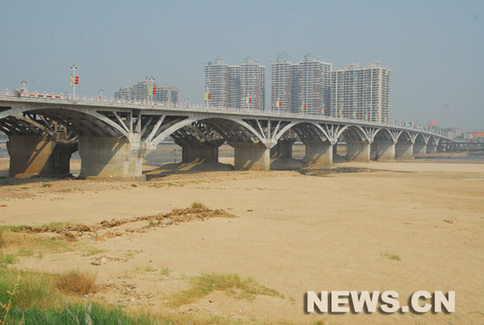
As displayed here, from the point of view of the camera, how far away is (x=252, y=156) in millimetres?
69750

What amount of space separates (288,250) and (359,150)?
9304cm

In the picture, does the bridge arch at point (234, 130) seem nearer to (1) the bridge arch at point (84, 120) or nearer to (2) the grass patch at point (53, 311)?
(1) the bridge arch at point (84, 120)

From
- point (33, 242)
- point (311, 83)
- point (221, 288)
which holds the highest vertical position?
point (311, 83)

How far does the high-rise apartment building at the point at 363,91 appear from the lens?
169625 mm

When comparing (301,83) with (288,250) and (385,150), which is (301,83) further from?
(288,250)

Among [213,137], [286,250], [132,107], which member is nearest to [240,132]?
[213,137]

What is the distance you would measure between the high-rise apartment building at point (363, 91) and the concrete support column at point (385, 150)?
48.3m

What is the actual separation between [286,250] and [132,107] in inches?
1303

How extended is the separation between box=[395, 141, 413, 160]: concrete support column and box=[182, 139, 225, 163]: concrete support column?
78.0 m

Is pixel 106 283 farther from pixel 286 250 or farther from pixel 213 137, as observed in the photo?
pixel 213 137

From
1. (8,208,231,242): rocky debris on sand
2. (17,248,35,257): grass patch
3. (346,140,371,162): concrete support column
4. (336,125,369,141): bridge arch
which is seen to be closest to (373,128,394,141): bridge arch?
(336,125,369,141): bridge arch

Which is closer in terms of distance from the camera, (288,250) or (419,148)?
(288,250)

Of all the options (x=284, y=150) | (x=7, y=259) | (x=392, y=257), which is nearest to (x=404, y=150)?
(x=284, y=150)

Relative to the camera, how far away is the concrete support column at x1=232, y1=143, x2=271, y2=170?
68.6 metres
